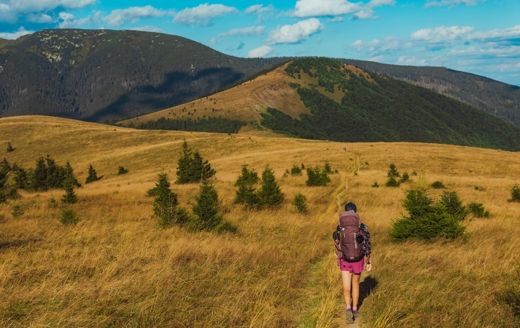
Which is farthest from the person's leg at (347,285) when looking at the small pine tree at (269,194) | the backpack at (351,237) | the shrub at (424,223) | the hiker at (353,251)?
the small pine tree at (269,194)

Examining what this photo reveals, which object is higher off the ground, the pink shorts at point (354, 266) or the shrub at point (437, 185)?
the pink shorts at point (354, 266)

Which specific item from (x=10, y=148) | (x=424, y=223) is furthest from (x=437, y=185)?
(x=10, y=148)

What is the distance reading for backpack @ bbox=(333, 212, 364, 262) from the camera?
786 cm

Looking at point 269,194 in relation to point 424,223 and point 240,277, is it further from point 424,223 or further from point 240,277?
point 240,277

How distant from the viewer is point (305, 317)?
720cm

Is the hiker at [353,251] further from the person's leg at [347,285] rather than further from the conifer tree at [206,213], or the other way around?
the conifer tree at [206,213]

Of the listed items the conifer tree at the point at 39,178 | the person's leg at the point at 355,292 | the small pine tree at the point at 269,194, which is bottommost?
Answer: the conifer tree at the point at 39,178

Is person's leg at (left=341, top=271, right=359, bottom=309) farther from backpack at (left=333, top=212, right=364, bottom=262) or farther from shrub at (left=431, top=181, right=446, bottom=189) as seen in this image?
shrub at (left=431, top=181, right=446, bottom=189)

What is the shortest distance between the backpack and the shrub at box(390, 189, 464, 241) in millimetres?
6992

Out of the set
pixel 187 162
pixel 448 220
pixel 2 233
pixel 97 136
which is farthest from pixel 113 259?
pixel 97 136

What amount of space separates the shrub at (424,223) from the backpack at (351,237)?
6992 millimetres

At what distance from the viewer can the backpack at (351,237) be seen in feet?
25.8

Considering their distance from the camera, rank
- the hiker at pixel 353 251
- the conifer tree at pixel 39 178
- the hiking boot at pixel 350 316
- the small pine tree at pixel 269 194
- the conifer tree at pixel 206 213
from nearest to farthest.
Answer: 1. the hiking boot at pixel 350 316
2. the hiker at pixel 353 251
3. the conifer tree at pixel 206 213
4. the small pine tree at pixel 269 194
5. the conifer tree at pixel 39 178

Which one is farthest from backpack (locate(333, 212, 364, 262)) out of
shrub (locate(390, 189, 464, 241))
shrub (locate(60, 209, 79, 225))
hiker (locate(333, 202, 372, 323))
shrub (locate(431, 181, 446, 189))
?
shrub (locate(431, 181, 446, 189))
